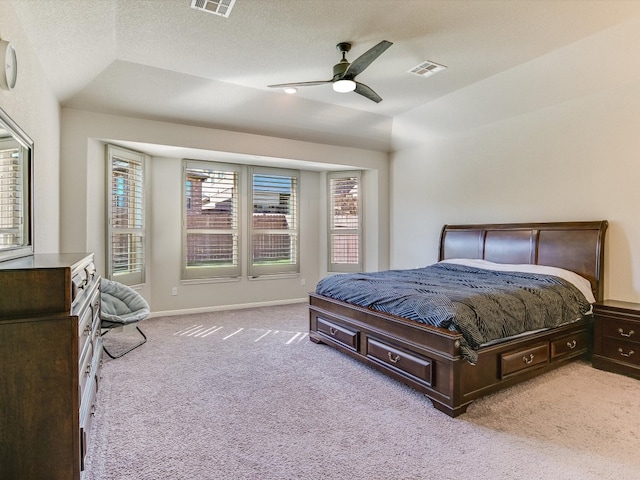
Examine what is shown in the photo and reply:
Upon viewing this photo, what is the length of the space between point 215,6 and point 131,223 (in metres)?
3.28

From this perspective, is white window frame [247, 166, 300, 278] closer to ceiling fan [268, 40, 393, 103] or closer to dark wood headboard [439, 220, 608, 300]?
dark wood headboard [439, 220, 608, 300]

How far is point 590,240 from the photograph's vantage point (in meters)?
3.58

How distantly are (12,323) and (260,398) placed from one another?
1.71 metres

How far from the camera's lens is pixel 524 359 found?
2.71 metres

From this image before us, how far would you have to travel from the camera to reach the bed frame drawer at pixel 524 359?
8.46 feet

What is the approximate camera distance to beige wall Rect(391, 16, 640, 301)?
3.39 m

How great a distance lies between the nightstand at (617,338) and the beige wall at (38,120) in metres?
4.81

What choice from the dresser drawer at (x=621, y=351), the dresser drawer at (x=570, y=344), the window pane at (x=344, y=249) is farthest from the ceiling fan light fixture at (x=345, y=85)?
the window pane at (x=344, y=249)

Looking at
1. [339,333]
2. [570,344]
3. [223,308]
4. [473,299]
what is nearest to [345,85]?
[473,299]

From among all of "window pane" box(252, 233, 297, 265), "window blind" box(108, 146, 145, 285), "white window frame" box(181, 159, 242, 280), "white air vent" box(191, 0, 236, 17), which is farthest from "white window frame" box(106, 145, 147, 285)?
"white air vent" box(191, 0, 236, 17)

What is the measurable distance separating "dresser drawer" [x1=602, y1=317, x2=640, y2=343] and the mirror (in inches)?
177

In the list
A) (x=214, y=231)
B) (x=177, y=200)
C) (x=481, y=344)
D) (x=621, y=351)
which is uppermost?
(x=177, y=200)

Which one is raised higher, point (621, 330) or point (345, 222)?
point (345, 222)

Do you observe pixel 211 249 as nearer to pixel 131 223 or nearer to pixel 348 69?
pixel 131 223
